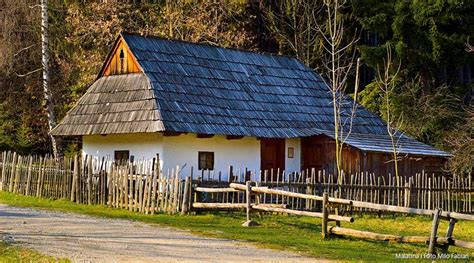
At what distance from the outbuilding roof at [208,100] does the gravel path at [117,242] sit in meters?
7.99

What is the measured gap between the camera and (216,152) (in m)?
29.4

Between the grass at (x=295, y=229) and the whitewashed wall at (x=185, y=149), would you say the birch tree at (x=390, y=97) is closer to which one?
the grass at (x=295, y=229)

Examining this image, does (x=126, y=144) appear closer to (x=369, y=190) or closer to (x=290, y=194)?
(x=369, y=190)

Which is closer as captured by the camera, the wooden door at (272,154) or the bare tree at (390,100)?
the bare tree at (390,100)

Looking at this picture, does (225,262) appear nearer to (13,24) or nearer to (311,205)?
(311,205)

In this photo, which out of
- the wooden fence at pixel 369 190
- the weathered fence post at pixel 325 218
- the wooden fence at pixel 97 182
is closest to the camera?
the weathered fence post at pixel 325 218

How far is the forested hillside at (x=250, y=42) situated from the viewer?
3838 cm

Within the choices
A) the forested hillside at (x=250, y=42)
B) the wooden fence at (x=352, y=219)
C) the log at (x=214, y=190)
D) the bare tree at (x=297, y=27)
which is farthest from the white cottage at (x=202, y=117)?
the bare tree at (x=297, y=27)

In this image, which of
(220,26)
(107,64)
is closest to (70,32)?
(220,26)

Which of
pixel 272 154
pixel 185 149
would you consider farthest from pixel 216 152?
pixel 272 154

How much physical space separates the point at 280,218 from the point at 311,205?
2.83m

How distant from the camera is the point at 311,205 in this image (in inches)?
976

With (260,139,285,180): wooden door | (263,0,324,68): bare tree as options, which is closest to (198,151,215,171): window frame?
(260,139,285,180): wooden door

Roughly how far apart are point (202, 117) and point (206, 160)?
1.62m
